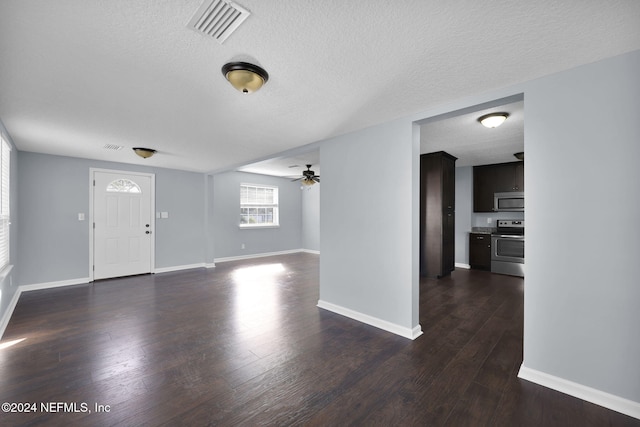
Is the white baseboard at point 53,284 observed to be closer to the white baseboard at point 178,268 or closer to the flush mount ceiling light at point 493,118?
the white baseboard at point 178,268

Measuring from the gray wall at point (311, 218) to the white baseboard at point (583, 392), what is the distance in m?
6.89

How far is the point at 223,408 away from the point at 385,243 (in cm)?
207

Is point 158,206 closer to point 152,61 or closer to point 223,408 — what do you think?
point 152,61

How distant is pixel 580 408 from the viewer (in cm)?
178

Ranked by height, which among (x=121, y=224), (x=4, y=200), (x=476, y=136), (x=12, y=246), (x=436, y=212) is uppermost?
(x=476, y=136)

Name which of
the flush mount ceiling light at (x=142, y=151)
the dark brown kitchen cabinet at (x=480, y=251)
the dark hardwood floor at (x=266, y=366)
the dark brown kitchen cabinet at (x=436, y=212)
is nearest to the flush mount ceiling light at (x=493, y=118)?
the dark brown kitchen cabinet at (x=436, y=212)

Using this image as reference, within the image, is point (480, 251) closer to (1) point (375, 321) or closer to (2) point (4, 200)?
(1) point (375, 321)

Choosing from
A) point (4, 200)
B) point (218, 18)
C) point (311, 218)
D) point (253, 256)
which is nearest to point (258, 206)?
point (253, 256)

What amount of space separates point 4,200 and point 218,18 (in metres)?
3.85

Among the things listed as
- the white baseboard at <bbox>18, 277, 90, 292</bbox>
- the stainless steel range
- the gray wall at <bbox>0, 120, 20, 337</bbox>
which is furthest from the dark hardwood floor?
the stainless steel range

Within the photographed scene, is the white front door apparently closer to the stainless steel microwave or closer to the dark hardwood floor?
the dark hardwood floor

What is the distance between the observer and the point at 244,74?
74.3 inches

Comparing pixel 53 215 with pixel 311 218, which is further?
pixel 311 218

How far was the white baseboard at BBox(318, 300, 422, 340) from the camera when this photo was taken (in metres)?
2.83
